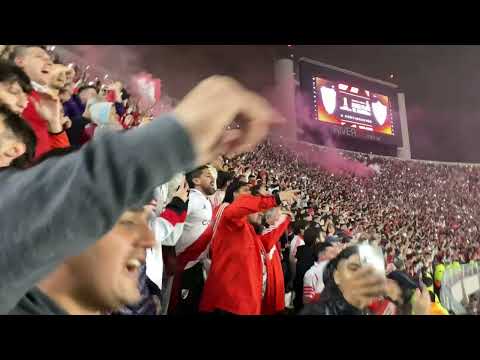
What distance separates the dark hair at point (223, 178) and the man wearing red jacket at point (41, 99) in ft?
3.04

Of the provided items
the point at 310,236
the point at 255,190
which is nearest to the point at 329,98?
the point at 255,190

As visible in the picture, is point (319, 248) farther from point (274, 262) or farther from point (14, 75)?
point (14, 75)

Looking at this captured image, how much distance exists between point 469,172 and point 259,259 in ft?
5.95

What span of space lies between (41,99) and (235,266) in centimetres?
148

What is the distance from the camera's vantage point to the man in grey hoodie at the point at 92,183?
1.09 feet

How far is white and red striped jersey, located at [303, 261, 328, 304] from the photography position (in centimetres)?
304

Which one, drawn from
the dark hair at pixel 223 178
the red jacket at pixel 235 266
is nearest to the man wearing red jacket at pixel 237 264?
the red jacket at pixel 235 266

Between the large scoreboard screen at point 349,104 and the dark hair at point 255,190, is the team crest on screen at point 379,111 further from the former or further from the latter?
the dark hair at point 255,190

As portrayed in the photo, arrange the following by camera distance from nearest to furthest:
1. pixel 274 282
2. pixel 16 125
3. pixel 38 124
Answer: pixel 38 124, pixel 16 125, pixel 274 282

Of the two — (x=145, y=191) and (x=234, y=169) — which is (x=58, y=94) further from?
(x=145, y=191)

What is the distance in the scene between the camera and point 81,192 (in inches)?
13.1

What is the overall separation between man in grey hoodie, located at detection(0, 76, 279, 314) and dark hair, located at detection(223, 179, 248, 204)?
2636 millimetres

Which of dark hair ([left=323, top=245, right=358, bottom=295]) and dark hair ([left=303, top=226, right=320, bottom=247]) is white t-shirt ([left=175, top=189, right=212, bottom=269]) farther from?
dark hair ([left=323, top=245, right=358, bottom=295])

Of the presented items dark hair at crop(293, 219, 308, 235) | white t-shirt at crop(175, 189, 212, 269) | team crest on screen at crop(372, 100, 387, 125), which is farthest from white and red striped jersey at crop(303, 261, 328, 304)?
team crest on screen at crop(372, 100, 387, 125)
